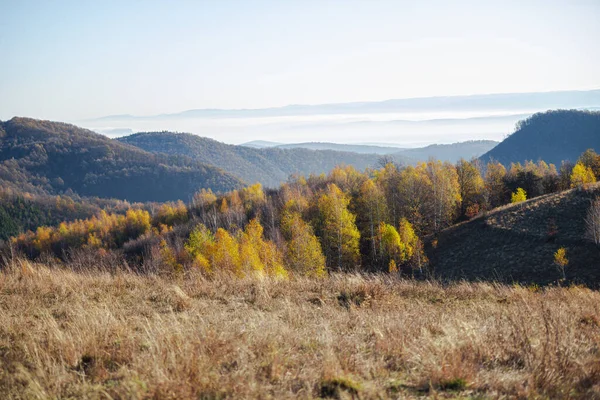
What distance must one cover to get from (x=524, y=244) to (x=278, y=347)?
4201 centimetres

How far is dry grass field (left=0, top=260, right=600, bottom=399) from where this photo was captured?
4102 millimetres

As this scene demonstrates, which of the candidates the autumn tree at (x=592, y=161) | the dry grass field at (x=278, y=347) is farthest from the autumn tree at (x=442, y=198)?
the dry grass field at (x=278, y=347)

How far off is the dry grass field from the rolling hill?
3182 centimetres

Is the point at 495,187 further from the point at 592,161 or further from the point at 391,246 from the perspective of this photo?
the point at 391,246

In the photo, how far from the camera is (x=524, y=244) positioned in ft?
129

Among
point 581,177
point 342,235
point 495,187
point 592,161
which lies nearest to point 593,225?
point 342,235

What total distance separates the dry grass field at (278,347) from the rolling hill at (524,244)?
3182 centimetres

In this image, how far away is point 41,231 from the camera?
110m

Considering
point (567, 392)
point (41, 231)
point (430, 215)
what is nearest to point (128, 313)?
point (567, 392)

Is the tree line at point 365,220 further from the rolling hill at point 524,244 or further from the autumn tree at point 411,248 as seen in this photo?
the rolling hill at point 524,244

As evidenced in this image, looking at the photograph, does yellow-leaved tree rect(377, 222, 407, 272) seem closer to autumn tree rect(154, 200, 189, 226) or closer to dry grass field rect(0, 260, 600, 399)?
dry grass field rect(0, 260, 600, 399)

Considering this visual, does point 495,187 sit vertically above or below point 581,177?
below

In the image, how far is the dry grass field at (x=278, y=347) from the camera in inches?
161

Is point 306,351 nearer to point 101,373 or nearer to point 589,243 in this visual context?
point 101,373
